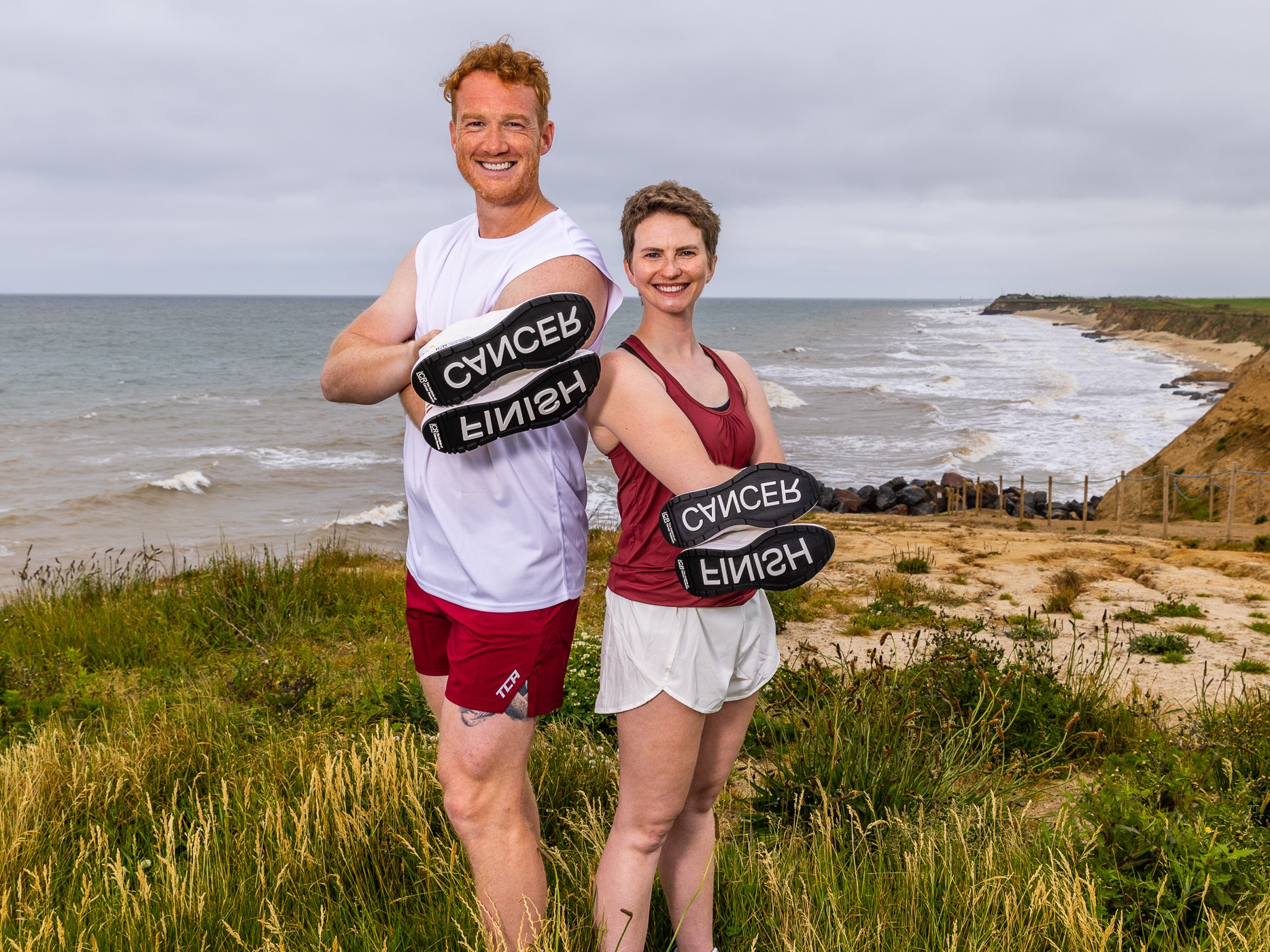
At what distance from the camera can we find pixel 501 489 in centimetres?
232

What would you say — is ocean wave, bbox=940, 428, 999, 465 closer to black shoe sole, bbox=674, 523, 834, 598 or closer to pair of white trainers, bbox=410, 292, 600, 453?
black shoe sole, bbox=674, 523, 834, 598

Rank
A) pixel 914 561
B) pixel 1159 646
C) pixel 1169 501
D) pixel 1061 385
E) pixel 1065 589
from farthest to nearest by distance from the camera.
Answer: pixel 1061 385 → pixel 1169 501 → pixel 914 561 → pixel 1065 589 → pixel 1159 646

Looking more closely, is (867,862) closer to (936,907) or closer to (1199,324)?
(936,907)

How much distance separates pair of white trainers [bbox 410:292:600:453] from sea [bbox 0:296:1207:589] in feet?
24.6

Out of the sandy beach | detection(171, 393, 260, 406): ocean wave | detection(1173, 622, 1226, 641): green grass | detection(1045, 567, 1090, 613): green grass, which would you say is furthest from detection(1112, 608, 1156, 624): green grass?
detection(171, 393, 260, 406): ocean wave

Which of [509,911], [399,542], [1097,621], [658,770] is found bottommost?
[399,542]

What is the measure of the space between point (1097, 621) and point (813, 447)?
21837 mm

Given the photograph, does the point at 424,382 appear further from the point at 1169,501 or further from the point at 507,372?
the point at 1169,501

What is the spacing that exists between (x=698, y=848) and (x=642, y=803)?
34 centimetres

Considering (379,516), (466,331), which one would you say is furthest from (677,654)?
(379,516)

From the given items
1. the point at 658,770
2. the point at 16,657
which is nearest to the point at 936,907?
the point at 658,770

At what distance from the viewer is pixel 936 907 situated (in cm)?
281

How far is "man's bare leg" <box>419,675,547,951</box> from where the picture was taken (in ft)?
7.73

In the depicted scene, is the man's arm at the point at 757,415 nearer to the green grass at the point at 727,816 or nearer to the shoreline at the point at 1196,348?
the green grass at the point at 727,816
